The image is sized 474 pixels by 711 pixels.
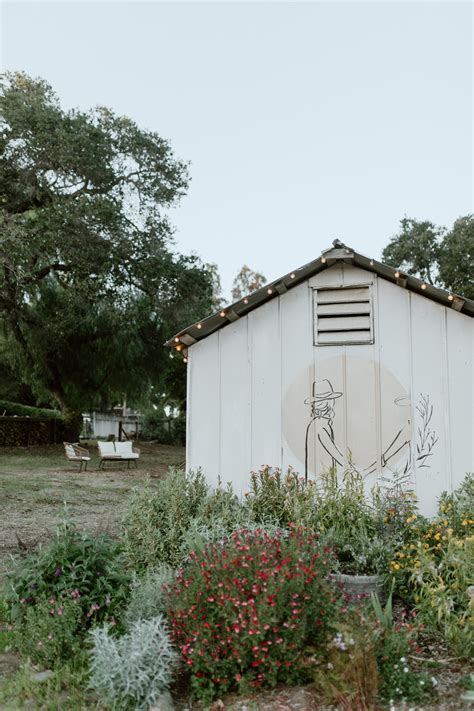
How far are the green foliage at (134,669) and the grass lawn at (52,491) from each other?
80.6 inches

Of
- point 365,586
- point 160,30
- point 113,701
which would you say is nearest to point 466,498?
point 365,586

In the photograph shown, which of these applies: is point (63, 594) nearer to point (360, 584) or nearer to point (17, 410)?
point (360, 584)

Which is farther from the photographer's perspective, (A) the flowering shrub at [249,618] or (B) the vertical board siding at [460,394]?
(B) the vertical board siding at [460,394]

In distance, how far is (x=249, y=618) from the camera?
3359 mm

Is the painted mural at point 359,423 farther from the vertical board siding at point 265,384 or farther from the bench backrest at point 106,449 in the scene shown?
the bench backrest at point 106,449

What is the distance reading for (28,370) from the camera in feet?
79.2

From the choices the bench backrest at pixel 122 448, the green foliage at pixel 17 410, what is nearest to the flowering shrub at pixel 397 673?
the bench backrest at pixel 122 448

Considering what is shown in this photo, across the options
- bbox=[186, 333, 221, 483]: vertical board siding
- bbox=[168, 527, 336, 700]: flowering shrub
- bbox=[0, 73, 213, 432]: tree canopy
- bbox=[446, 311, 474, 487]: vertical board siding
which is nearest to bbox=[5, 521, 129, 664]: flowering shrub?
bbox=[168, 527, 336, 700]: flowering shrub

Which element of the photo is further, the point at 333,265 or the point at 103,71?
the point at 103,71

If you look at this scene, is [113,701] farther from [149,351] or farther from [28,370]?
[28,370]

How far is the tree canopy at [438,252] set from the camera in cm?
2852

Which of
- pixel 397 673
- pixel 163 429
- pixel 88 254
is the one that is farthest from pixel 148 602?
pixel 163 429

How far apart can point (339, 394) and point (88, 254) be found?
1519 centimetres

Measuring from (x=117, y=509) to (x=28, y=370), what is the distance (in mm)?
14670
